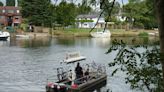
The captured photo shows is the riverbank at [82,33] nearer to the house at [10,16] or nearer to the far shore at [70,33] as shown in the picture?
the far shore at [70,33]

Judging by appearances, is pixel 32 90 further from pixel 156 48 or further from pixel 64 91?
pixel 156 48

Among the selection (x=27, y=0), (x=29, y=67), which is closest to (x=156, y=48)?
(x=29, y=67)

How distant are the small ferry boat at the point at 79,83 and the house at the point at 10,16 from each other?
311 feet

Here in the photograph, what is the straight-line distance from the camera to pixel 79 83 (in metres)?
27.7

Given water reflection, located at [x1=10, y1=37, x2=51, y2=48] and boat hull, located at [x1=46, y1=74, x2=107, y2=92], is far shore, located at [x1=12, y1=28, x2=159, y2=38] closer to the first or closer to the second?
water reflection, located at [x1=10, y1=37, x2=51, y2=48]

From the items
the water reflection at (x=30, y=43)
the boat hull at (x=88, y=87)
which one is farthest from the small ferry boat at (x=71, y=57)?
the water reflection at (x=30, y=43)

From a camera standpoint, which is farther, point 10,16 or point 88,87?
point 10,16

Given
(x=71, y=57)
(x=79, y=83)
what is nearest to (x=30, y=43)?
(x=71, y=57)

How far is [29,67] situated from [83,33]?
75411mm

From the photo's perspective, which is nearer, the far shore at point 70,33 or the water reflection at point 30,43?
the water reflection at point 30,43

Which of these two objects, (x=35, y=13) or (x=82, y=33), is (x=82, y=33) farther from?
(x=35, y=13)

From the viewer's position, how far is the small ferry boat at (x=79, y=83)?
2603cm

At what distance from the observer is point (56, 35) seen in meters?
115

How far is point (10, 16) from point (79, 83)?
3989 inches
